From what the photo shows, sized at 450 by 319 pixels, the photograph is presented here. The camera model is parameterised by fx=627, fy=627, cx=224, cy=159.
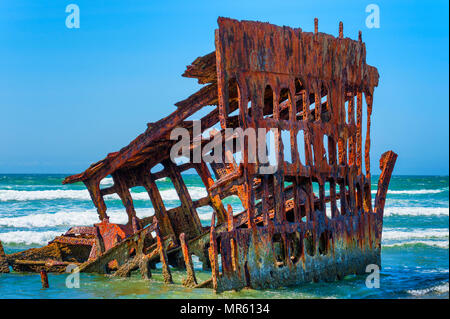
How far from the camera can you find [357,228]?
11633 mm

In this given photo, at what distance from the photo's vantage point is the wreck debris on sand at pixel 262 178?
936 cm

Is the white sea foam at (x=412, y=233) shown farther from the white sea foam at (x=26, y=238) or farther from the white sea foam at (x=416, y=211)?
the white sea foam at (x=26, y=238)

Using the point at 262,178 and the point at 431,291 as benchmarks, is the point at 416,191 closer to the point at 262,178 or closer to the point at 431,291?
the point at 431,291

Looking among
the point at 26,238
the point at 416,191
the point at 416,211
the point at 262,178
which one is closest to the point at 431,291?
the point at 262,178

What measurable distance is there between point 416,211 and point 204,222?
35.0 ft

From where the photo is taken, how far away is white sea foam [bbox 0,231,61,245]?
71.0 feet

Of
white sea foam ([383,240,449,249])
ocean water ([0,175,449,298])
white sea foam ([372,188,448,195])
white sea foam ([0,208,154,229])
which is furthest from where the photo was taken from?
white sea foam ([372,188,448,195])

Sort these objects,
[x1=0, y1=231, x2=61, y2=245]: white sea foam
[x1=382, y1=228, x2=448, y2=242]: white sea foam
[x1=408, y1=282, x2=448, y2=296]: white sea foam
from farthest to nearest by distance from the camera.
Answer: [x1=382, y1=228, x2=448, y2=242]: white sea foam, [x1=0, y1=231, x2=61, y2=245]: white sea foam, [x1=408, y1=282, x2=448, y2=296]: white sea foam

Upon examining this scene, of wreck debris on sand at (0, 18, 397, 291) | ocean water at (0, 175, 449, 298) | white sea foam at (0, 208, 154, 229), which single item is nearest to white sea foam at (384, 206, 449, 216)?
ocean water at (0, 175, 449, 298)

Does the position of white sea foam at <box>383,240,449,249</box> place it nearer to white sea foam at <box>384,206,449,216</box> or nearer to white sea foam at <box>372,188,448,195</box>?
white sea foam at <box>384,206,449,216</box>

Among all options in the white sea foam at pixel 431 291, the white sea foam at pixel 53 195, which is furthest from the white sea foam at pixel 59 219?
the white sea foam at pixel 431 291

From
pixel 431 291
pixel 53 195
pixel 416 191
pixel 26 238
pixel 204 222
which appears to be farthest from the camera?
pixel 416 191

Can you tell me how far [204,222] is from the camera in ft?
94.5

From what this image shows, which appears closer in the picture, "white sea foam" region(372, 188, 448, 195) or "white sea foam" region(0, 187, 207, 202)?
"white sea foam" region(0, 187, 207, 202)
